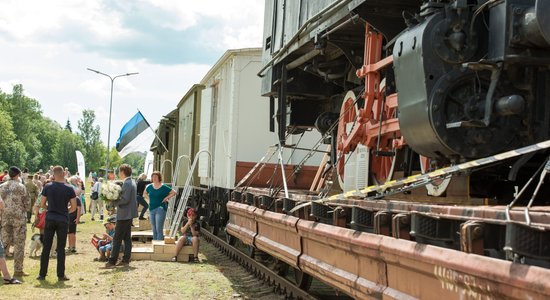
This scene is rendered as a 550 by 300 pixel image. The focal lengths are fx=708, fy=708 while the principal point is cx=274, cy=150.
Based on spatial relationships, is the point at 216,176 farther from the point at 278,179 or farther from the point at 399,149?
the point at 399,149

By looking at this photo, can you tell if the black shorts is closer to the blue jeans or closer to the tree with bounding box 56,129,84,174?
the blue jeans

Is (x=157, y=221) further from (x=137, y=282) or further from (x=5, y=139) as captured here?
(x=5, y=139)

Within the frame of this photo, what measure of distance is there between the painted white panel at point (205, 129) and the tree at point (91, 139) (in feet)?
458

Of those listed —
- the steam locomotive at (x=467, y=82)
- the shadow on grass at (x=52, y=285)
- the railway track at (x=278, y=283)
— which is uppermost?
the steam locomotive at (x=467, y=82)

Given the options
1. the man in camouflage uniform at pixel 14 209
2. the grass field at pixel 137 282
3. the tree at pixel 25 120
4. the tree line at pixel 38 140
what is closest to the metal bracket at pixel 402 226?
the grass field at pixel 137 282

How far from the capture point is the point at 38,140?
144m

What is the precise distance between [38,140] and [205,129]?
439ft

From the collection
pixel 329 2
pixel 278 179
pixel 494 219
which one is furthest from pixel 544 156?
pixel 278 179

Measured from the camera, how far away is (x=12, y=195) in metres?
11.0

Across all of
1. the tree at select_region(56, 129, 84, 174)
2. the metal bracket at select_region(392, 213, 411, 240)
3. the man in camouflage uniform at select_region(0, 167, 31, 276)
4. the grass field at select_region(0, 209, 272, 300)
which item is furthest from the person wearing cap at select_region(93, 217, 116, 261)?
the tree at select_region(56, 129, 84, 174)

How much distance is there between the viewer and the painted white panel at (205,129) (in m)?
17.7

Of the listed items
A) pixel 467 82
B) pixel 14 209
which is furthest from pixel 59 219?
pixel 467 82

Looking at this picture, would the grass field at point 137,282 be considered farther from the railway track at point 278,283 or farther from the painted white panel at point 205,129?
the painted white panel at point 205,129

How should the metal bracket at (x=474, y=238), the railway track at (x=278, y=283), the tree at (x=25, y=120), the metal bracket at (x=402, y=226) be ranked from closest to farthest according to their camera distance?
the metal bracket at (x=474, y=238) → the metal bracket at (x=402, y=226) → the railway track at (x=278, y=283) → the tree at (x=25, y=120)
